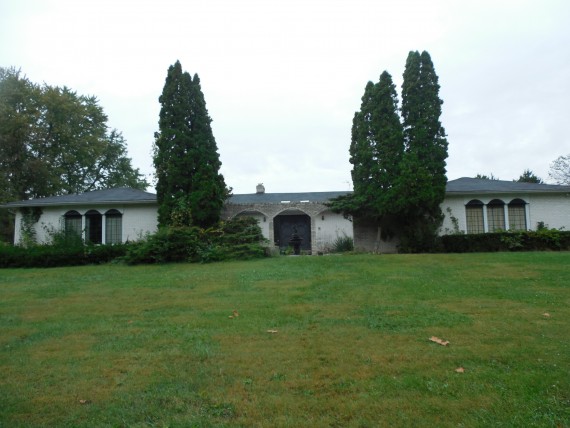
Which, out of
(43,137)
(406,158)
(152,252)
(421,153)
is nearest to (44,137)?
(43,137)

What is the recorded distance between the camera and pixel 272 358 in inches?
169

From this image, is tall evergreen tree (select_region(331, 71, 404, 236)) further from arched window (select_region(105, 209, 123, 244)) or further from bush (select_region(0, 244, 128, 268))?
arched window (select_region(105, 209, 123, 244))

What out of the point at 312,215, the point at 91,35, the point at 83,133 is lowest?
the point at 312,215

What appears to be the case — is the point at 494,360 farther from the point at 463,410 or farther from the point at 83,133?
the point at 83,133

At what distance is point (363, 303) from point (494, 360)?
301cm

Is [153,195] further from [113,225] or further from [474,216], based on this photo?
[474,216]

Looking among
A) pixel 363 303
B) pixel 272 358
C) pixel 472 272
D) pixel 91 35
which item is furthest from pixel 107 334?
pixel 91 35

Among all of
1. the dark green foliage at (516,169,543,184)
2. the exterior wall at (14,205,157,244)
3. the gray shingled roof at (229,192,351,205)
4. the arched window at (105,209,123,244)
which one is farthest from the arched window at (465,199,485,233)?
the dark green foliage at (516,169,543,184)

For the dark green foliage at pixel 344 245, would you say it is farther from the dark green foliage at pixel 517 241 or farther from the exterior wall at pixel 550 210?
the exterior wall at pixel 550 210

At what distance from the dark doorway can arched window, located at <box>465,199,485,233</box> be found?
8.43 metres

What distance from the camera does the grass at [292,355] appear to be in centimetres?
308

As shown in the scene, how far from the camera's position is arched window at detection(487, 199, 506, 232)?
65.7 ft

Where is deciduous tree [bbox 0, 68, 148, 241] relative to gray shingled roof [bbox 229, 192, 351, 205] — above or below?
above

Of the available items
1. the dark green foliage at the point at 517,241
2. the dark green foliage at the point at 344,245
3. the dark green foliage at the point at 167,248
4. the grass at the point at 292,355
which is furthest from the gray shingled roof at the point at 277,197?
the grass at the point at 292,355
